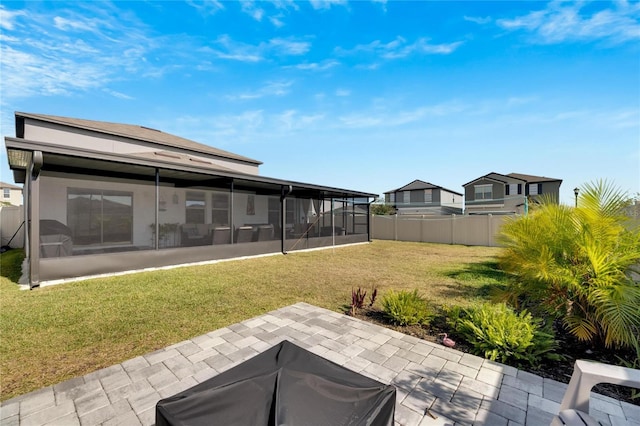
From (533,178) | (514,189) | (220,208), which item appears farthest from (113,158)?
(533,178)

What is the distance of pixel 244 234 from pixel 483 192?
3040 centimetres

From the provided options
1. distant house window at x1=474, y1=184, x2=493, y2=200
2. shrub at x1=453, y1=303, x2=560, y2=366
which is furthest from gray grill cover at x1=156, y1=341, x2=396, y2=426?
distant house window at x1=474, y1=184, x2=493, y2=200

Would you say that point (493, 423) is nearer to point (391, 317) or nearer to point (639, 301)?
point (391, 317)

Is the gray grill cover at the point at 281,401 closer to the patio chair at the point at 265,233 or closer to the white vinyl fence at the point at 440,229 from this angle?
the patio chair at the point at 265,233

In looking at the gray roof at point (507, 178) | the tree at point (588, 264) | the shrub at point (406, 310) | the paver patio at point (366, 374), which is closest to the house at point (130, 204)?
the paver patio at point (366, 374)

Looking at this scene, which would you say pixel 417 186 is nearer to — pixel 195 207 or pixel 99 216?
pixel 195 207

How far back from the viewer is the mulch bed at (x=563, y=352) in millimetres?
2562

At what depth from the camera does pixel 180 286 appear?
603cm

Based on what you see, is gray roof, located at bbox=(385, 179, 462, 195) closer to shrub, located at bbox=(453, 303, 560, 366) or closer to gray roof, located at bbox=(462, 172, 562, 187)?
gray roof, located at bbox=(462, 172, 562, 187)

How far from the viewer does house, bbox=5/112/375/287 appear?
698 cm

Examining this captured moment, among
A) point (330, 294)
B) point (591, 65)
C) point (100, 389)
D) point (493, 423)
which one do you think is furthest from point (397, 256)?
point (100, 389)

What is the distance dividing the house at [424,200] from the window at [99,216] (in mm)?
29683

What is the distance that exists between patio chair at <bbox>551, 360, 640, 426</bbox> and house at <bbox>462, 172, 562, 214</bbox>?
3183cm

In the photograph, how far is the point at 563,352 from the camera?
130 inches
